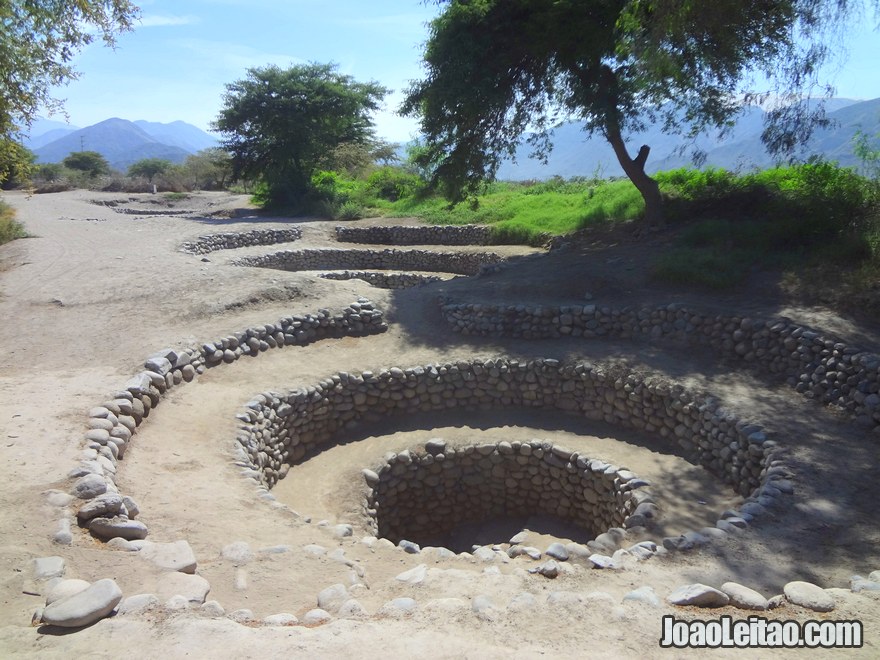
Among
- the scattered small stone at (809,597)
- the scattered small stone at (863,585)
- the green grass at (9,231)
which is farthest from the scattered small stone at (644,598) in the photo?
the green grass at (9,231)

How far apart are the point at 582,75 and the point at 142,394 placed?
12.2 metres

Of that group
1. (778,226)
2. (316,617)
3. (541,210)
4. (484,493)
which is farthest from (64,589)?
(541,210)

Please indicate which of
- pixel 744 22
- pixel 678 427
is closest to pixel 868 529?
pixel 678 427

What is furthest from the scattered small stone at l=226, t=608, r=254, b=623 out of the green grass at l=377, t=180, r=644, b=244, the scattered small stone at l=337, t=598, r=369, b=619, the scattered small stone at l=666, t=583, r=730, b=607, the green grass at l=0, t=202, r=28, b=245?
the green grass at l=0, t=202, r=28, b=245

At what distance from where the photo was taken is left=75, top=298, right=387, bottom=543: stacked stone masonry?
481cm

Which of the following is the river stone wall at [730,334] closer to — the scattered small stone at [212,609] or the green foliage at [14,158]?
the green foliage at [14,158]

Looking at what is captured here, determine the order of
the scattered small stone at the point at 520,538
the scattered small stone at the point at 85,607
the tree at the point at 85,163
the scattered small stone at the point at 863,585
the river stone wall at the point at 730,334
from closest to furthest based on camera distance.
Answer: the scattered small stone at the point at 85,607 < the scattered small stone at the point at 863,585 < the river stone wall at the point at 730,334 < the scattered small stone at the point at 520,538 < the tree at the point at 85,163

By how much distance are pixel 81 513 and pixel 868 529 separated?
7.01 metres

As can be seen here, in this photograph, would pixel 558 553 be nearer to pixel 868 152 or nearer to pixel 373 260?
pixel 868 152

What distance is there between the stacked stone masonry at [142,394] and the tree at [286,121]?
1961 cm

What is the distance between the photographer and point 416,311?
40.7 ft

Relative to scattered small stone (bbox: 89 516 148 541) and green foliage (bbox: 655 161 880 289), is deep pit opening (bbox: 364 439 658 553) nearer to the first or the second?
scattered small stone (bbox: 89 516 148 541)

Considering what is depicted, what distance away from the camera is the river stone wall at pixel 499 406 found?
25.4 feet

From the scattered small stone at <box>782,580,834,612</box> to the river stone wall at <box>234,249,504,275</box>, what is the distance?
50.4ft
